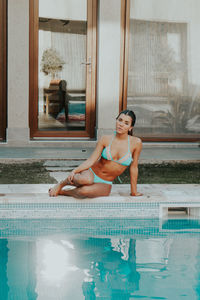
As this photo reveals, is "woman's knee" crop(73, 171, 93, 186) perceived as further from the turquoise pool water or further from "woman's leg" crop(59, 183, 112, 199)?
the turquoise pool water

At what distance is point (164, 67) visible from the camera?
974 cm

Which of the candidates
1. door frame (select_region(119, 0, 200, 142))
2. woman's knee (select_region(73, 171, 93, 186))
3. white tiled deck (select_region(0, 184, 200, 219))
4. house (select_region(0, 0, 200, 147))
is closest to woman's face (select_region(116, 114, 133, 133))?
woman's knee (select_region(73, 171, 93, 186))

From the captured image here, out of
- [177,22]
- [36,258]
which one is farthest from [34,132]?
[36,258]

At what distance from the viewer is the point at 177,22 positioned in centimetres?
965

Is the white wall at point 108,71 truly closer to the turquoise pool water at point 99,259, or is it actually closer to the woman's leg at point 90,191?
the woman's leg at point 90,191

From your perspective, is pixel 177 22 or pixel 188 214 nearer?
pixel 188 214

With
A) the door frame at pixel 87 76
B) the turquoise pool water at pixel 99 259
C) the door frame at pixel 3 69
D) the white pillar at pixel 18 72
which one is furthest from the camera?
the door frame at pixel 87 76

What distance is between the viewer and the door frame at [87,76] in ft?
30.3

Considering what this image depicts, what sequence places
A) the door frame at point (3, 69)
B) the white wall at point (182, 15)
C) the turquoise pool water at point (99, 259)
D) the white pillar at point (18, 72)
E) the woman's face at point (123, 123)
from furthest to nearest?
the white wall at point (182, 15) < the door frame at point (3, 69) < the white pillar at point (18, 72) < the woman's face at point (123, 123) < the turquoise pool water at point (99, 259)

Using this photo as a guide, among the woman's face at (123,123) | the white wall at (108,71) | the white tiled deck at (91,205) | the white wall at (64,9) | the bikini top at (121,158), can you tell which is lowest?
the white tiled deck at (91,205)

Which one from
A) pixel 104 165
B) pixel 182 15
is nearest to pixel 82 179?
pixel 104 165

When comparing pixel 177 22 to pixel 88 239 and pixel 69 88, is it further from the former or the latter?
pixel 88 239

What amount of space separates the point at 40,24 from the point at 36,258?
238 inches

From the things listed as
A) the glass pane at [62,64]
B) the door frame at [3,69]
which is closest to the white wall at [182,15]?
the glass pane at [62,64]
